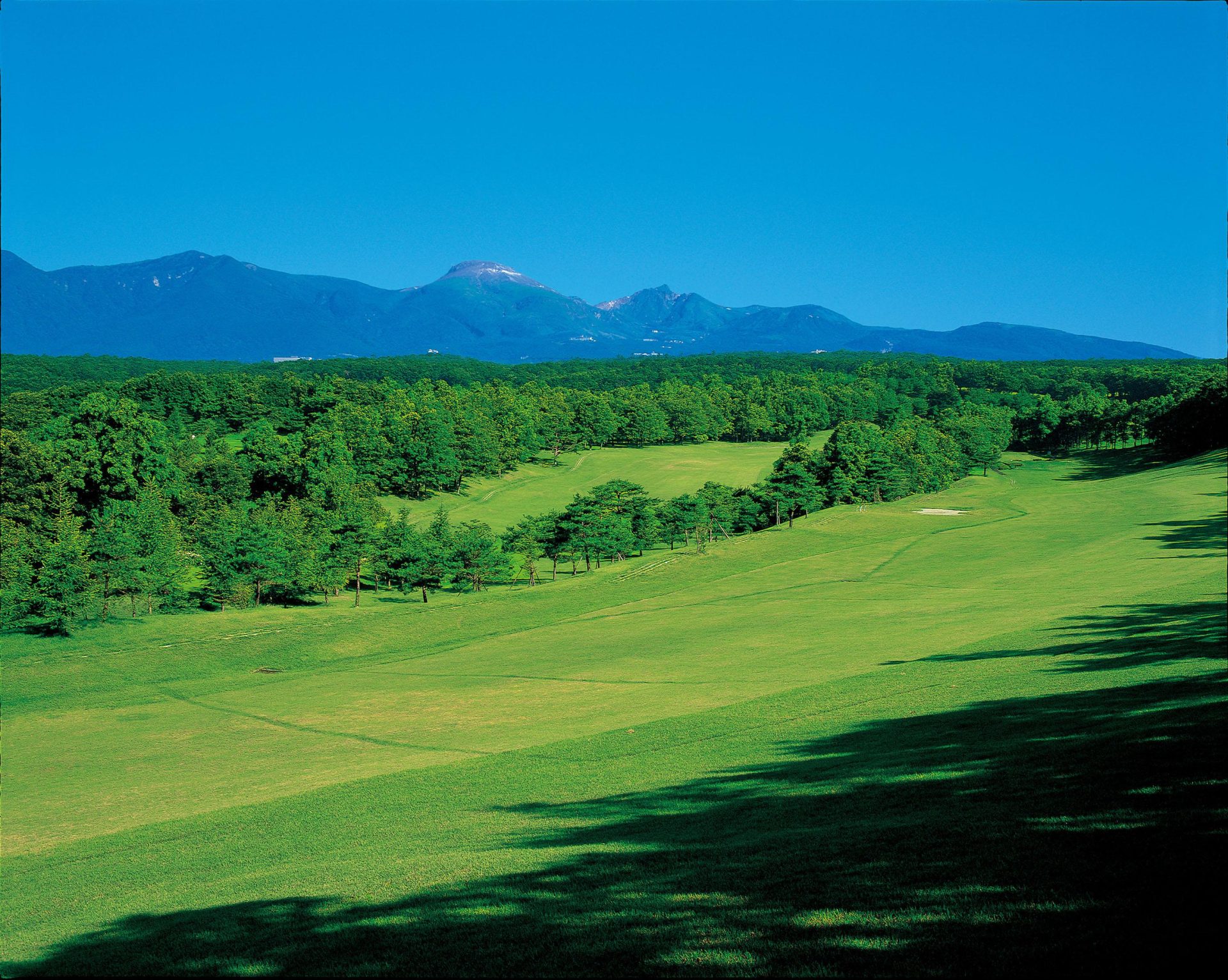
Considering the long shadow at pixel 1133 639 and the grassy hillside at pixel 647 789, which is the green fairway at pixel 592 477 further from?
the long shadow at pixel 1133 639

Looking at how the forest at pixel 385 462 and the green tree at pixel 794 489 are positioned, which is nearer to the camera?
the forest at pixel 385 462

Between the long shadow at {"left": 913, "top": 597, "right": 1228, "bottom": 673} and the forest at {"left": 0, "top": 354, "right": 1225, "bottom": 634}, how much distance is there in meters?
43.0

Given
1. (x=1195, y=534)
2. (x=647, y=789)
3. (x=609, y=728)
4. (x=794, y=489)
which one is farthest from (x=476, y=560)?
(x=647, y=789)

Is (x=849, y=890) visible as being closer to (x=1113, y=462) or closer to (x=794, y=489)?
(x=794, y=489)

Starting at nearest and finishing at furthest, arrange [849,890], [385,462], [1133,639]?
1. [849,890]
2. [1133,639]
3. [385,462]

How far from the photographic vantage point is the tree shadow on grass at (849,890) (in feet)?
27.7

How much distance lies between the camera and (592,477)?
122 m

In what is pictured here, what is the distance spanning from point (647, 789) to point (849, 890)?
7.81 m

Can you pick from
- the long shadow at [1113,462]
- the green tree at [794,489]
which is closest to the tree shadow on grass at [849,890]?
the green tree at [794,489]

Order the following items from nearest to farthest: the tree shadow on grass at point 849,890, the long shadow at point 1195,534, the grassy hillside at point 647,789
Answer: the tree shadow on grass at point 849,890 → the grassy hillside at point 647,789 → the long shadow at point 1195,534

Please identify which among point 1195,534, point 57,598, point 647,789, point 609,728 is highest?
point 1195,534

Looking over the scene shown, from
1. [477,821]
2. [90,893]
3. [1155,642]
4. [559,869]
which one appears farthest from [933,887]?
[1155,642]

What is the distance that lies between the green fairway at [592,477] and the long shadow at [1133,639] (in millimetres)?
66622

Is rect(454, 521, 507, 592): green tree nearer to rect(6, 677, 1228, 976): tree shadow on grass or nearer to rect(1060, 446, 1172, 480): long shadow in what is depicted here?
rect(6, 677, 1228, 976): tree shadow on grass
